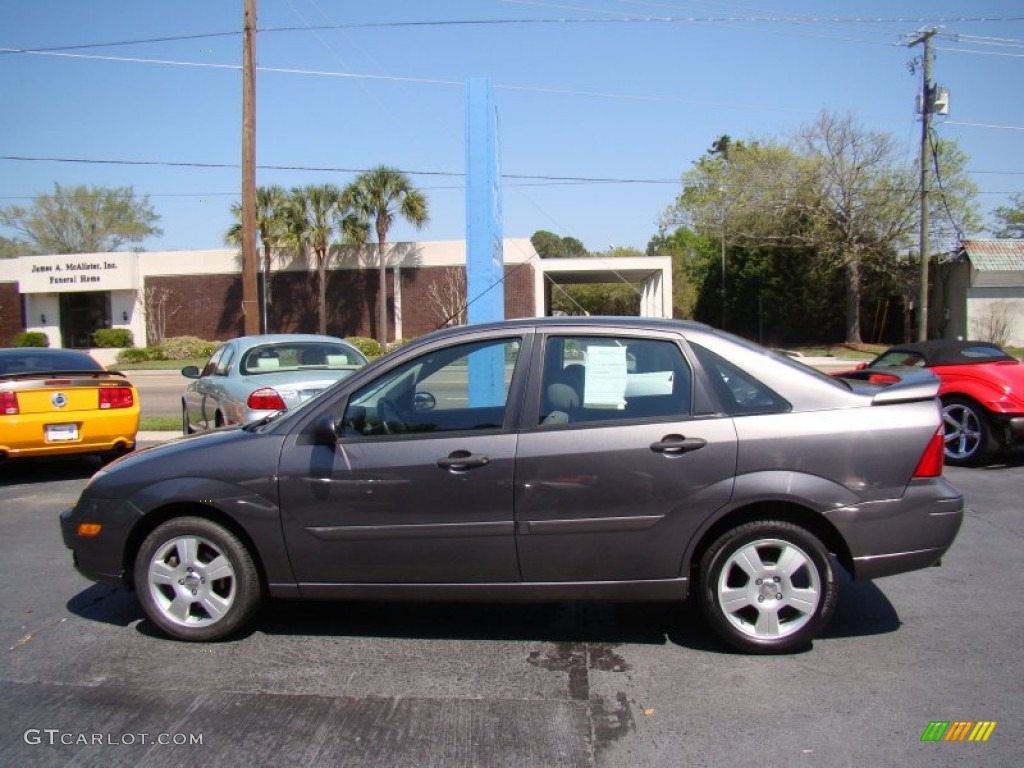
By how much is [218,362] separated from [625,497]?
7.38m

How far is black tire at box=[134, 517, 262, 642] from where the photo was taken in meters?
4.29

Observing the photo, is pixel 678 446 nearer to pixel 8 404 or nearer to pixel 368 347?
pixel 8 404

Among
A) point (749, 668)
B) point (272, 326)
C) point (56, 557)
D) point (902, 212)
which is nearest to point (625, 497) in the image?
point (749, 668)

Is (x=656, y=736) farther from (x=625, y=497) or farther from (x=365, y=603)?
(x=365, y=603)

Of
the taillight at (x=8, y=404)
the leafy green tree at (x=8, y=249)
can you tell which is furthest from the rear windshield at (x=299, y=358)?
the leafy green tree at (x=8, y=249)

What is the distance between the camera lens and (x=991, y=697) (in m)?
3.66

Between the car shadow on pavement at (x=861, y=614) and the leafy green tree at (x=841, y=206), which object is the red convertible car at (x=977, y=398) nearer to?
the car shadow on pavement at (x=861, y=614)

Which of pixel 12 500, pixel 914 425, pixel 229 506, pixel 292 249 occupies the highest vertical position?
pixel 292 249

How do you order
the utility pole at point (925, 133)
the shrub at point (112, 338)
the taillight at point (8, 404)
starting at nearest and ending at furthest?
the taillight at point (8, 404) → the utility pole at point (925, 133) → the shrub at point (112, 338)

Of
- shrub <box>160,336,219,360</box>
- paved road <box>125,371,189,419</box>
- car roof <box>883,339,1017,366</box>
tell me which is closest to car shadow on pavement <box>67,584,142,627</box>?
car roof <box>883,339,1017,366</box>

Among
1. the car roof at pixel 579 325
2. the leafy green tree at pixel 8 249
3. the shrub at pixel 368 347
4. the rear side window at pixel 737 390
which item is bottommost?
the shrub at pixel 368 347

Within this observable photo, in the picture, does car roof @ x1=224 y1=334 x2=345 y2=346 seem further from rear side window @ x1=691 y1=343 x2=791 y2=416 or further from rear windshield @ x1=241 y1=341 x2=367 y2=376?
rear side window @ x1=691 y1=343 x2=791 y2=416

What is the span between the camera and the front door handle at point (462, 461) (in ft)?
13.4

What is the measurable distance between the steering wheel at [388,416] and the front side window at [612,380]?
2.53 ft
